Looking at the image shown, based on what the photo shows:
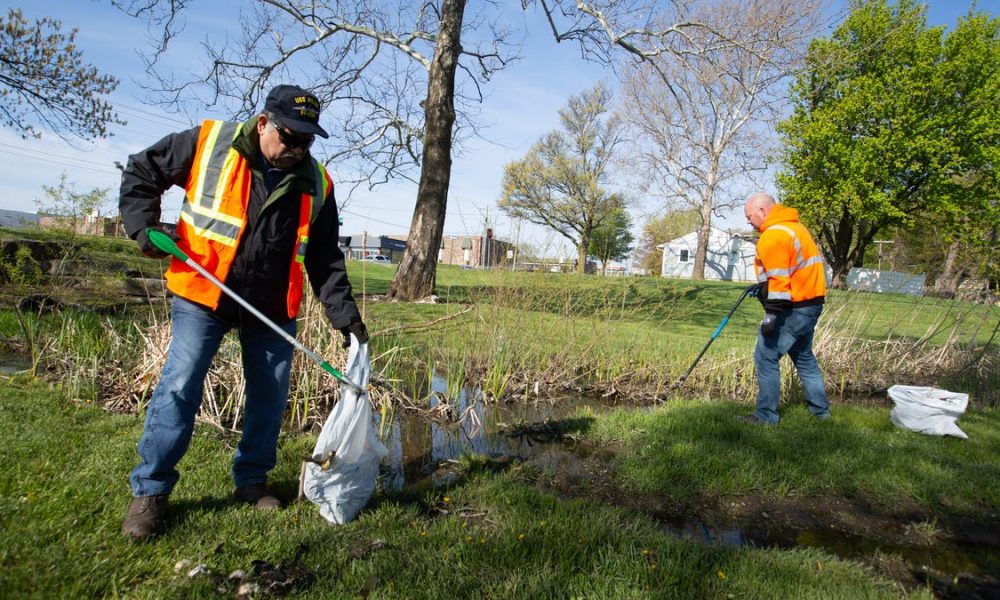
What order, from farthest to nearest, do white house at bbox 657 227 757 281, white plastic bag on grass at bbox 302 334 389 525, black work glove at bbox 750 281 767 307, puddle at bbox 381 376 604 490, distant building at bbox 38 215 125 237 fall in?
white house at bbox 657 227 757 281
distant building at bbox 38 215 125 237
black work glove at bbox 750 281 767 307
puddle at bbox 381 376 604 490
white plastic bag on grass at bbox 302 334 389 525

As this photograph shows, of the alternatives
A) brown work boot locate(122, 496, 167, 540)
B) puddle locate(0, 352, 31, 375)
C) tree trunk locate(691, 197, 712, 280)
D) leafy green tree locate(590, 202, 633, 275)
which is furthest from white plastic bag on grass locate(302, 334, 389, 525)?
tree trunk locate(691, 197, 712, 280)

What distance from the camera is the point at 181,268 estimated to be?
90.4 inches

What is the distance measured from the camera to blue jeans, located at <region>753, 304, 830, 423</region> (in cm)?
451

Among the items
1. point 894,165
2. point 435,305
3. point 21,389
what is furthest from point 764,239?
point 894,165

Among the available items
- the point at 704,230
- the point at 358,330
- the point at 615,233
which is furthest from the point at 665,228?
the point at 358,330

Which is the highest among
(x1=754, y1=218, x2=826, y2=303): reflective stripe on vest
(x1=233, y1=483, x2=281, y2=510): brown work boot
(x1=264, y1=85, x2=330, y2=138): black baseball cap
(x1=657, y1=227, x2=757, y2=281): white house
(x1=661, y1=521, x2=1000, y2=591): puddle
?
(x1=657, y1=227, x2=757, y2=281): white house

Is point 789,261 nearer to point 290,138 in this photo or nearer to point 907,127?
point 290,138

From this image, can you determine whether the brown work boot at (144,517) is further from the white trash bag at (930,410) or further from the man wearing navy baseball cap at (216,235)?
the white trash bag at (930,410)

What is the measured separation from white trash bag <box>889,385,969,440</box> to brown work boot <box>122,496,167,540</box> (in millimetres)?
5260

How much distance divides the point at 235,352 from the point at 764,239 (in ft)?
14.2

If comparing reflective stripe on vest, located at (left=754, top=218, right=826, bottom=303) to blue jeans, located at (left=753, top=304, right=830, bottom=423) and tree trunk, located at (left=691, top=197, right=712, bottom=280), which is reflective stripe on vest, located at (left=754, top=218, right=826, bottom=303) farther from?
tree trunk, located at (left=691, top=197, right=712, bottom=280)

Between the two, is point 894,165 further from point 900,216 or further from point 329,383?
point 329,383

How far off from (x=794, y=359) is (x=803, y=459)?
1.25 m

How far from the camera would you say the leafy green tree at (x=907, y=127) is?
21.9 m
